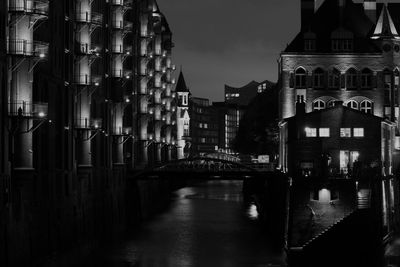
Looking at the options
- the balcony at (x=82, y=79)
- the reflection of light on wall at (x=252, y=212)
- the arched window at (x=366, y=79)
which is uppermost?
the arched window at (x=366, y=79)

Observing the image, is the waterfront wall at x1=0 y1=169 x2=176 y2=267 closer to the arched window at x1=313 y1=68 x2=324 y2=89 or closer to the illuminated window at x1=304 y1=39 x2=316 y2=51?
the arched window at x1=313 y1=68 x2=324 y2=89

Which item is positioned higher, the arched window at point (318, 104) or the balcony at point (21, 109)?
the arched window at point (318, 104)

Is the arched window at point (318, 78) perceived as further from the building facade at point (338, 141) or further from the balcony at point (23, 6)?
the balcony at point (23, 6)

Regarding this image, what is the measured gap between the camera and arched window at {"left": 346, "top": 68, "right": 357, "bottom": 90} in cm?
9262

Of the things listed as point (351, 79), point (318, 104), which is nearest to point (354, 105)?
point (351, 79)

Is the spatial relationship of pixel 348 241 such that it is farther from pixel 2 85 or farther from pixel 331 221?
pixel 2 85

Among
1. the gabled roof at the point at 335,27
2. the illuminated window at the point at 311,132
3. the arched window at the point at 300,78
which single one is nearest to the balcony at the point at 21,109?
the illuminated window at the point at 311,132

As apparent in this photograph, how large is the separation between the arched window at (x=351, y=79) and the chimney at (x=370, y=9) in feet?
24.0

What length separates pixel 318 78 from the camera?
92.4 metres

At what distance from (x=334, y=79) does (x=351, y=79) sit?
1.67m

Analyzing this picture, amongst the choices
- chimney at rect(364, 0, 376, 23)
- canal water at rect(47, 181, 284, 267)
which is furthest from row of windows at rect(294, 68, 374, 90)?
canal water at rect(47, 181, 284, 267)

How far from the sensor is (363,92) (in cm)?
9269

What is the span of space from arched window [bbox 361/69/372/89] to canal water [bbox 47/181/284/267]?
55.9ft

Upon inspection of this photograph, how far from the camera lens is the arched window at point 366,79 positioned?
3652 inches
